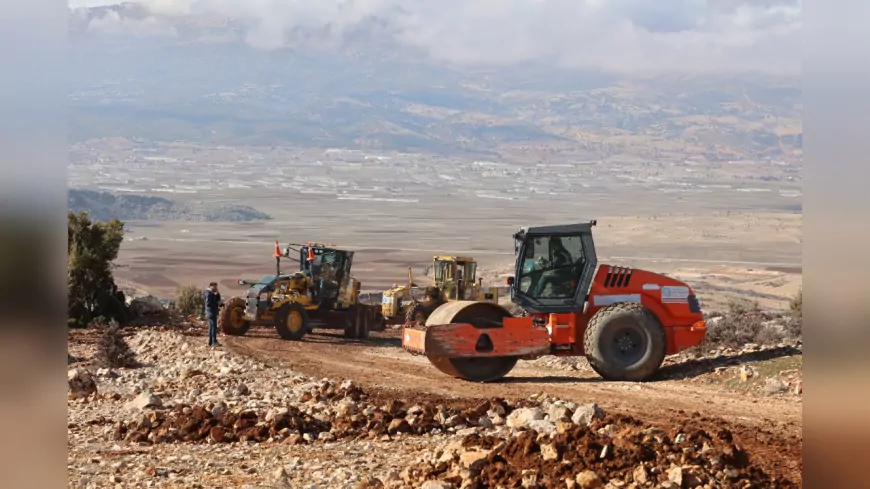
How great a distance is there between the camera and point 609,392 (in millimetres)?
15531

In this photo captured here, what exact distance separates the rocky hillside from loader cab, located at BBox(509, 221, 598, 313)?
91.7m

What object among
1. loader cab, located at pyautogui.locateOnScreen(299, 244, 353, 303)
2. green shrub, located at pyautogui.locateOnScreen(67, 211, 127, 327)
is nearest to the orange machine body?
loader cab, located at pyautogui.locateOnScreen(299, 244, 353, 303)

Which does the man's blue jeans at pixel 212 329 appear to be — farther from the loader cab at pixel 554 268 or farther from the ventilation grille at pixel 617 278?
the ventilation grille at pixel 617 278

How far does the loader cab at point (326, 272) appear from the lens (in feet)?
85.3

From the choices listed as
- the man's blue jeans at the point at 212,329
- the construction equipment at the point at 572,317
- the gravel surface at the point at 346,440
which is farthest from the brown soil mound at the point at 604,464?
the man's blue jeans at the point at 212,329

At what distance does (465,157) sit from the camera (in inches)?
7067

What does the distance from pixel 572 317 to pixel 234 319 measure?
431 inches

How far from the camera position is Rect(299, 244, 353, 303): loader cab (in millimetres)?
26000

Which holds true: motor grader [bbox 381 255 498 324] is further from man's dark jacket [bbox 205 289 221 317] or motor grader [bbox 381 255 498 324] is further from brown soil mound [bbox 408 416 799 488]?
brown soil mound [bbox 408 416 799 488]

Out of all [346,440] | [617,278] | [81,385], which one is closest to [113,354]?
[81,385]

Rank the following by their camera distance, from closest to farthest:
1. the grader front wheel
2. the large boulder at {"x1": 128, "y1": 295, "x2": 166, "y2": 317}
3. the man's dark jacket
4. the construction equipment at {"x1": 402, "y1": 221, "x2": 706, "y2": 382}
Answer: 1. the construction equipment at {"x1": 402, "y1": 221, "x2": 706, "y2": 382}
2. the man's dark jacket
3. the grader front wheel
4. the large boulder at {"x1": 128, "y1": 295, "x2": 166, "y2": 317}
